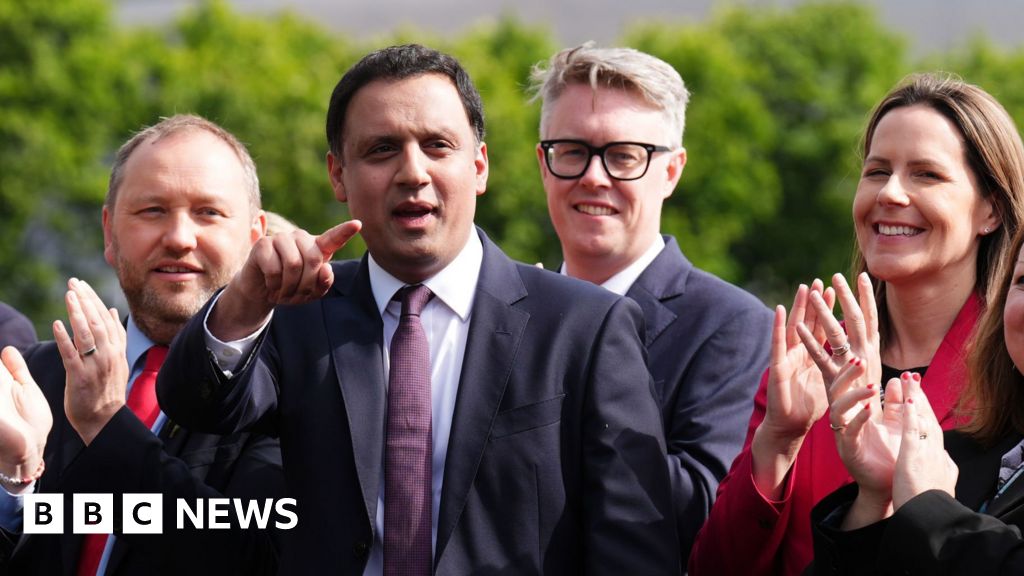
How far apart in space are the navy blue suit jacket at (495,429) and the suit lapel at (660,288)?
1176 mm

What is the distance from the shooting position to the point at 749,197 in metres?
38.6

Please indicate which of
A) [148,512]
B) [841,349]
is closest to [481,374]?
[841,349]

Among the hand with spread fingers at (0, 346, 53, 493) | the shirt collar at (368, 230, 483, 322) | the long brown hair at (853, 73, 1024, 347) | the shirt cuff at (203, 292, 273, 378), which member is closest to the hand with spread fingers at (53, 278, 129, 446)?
the hand with spread fingers at (0, 346, 53, 493)

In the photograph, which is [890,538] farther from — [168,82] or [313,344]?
[168,82]

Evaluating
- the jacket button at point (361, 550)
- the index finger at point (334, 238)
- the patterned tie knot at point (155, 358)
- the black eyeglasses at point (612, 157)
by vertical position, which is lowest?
the jacket button at point (361, 550)

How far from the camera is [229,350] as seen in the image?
4.30m

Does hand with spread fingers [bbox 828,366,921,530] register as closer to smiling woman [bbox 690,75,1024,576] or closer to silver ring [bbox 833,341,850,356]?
silver ring [bbox 833,341,850,356]

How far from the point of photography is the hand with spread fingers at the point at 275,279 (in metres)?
4.17

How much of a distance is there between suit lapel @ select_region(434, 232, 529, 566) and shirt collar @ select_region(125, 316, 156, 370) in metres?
1.63

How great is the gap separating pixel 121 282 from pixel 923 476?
3.13 m

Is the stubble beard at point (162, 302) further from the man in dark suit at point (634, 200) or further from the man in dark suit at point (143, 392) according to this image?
the man in dark suit at point (634, 200)

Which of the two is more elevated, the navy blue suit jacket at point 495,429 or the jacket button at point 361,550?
the navy blue suit jacket at point 495,429

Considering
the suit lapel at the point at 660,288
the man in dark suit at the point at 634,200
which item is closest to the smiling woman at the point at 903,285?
the man in dark suit at the point at 634,200

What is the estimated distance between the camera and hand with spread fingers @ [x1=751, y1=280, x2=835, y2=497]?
4.65m
